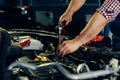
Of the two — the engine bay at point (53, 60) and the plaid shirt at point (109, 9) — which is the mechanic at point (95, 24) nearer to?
the plaid shirt at point (109, 9)

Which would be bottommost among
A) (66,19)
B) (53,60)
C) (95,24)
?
(53,60)

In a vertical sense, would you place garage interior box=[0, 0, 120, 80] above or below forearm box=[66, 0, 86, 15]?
below

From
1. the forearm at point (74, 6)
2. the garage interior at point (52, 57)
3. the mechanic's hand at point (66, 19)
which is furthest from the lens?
the forearm at point (74, 6)

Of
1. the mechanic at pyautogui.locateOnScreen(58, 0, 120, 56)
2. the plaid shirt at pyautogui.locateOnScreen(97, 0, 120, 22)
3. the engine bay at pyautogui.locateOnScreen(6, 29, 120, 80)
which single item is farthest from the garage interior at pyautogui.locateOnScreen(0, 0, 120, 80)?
the plaid shirt at pyautogui.locateOnScreen(97, 0, 120, 22)

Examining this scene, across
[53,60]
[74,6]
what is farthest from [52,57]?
[74,6]

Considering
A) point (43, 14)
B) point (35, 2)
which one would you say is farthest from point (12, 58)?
point (35, 2)

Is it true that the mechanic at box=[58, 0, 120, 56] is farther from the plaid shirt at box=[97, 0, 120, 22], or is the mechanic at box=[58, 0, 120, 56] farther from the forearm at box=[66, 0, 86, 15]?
the forearm at box=[66, 0, 86, 15]

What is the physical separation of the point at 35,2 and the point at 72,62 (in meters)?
6.73

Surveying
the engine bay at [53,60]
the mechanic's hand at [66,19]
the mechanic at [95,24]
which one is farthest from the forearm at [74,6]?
the mechanic at [95,24]

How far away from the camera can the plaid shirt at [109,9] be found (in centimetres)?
187

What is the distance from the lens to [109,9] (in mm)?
1889

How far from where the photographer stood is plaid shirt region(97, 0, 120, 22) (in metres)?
1.87

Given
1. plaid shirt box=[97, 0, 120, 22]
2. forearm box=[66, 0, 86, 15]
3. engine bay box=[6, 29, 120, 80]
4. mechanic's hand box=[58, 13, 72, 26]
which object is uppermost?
plaid shirt box=[97, 0, 120, 22]

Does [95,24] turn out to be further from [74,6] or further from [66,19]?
[74,6]
